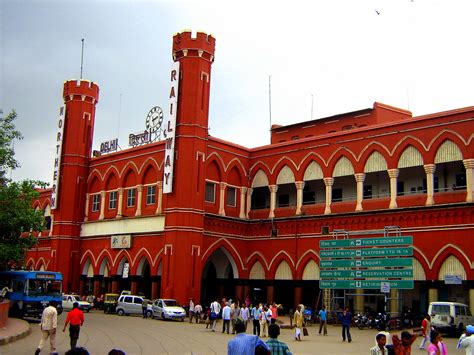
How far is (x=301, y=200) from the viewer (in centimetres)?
4053

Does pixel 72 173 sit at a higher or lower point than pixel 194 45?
lower

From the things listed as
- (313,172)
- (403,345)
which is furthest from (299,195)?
(403,345)

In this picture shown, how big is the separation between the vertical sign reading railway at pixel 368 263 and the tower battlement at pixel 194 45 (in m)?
15.6

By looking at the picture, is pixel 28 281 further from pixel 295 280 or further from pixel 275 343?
pixel 275 343

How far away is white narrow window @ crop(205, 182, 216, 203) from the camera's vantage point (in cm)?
4172

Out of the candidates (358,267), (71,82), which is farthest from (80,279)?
(358,267)

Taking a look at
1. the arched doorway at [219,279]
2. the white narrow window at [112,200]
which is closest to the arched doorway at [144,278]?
the arched doorway at [219,279]

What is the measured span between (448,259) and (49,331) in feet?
74.1

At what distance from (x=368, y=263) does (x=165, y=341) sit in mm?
13188

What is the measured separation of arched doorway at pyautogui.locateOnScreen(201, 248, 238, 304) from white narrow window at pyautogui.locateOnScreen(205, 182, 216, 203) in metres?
3.82

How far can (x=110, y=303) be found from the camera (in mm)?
40250

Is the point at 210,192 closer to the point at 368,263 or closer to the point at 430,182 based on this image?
the point at 368,263

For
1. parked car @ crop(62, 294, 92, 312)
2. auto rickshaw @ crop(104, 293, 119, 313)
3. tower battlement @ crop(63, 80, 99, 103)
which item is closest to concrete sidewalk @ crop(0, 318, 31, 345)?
auto rickshaw @ crop(104, 293, 119, 313)

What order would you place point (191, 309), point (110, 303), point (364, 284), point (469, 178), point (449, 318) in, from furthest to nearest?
point (110, 303) → point (191, 309) → point (469, 178) → point (364, 284) → point (449, 318)
